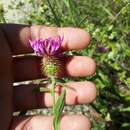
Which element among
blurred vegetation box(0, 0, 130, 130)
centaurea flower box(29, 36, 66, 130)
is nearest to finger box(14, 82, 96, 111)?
centaurea flower box(29, 36, 66, 130)

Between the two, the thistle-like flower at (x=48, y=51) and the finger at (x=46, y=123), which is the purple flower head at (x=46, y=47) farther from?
the finger at (x=46, y=123)

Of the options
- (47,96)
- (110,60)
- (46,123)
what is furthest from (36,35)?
(110,60)

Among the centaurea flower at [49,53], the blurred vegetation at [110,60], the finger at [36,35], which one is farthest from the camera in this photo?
the blurred vegetation at [110,60]

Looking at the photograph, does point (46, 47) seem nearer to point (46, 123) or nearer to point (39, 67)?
point (39, 67)

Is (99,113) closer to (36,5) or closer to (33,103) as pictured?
(33,103)

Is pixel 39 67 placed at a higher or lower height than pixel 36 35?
lower

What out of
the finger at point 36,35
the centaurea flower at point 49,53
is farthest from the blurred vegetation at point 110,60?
the centaurea flower at point 49,53

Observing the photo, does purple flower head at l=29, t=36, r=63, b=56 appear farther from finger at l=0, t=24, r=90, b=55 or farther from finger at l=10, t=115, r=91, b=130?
finger at l=10, t=115, r=91, b=130
